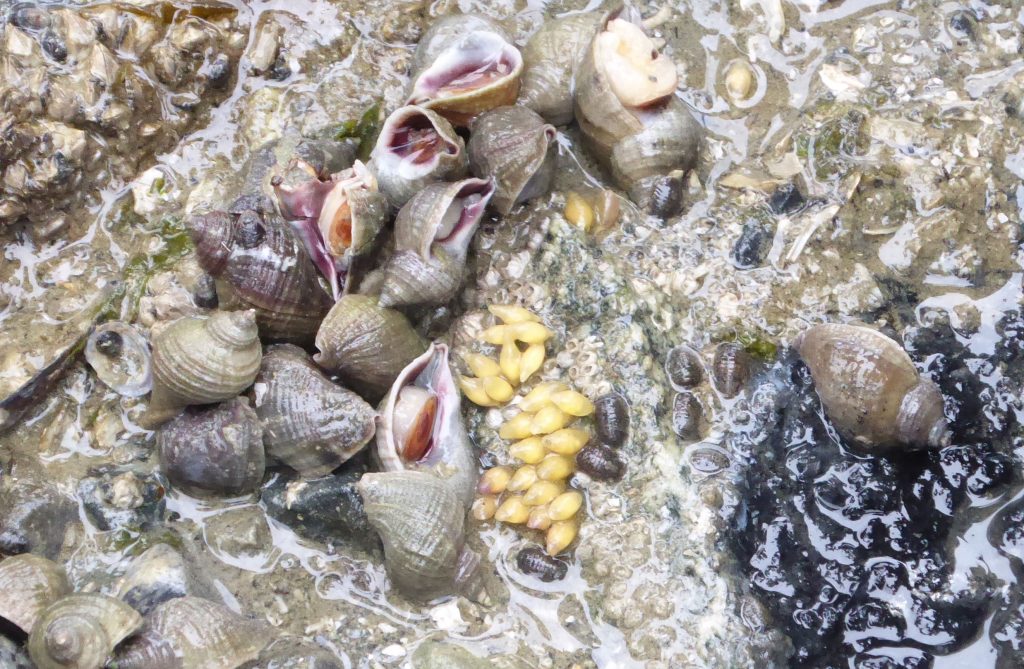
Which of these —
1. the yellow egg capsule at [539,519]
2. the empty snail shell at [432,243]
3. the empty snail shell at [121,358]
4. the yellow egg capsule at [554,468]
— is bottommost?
the yellow egg capsule at [539,519]

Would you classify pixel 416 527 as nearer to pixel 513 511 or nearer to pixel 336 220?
pixel 513 511

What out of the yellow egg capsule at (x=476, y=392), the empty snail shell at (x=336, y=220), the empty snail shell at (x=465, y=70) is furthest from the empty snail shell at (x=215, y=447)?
the empty snail shell at (x=465, y=70)

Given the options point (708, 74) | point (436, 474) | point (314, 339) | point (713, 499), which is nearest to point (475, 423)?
point (436, 474)

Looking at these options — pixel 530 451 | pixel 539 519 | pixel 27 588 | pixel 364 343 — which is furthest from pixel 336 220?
pixel 27 588

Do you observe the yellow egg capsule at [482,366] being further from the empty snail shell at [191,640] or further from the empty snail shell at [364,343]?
the empty snail shell at [191,640]

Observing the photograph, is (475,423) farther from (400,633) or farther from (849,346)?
(849,346)

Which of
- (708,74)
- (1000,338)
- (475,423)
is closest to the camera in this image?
(1000,338)
